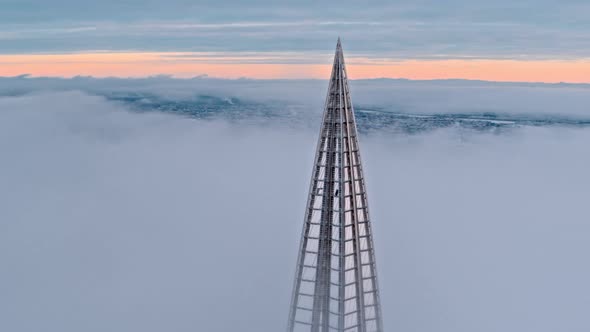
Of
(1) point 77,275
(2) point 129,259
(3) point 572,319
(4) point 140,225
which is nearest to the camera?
(3) point 572,319

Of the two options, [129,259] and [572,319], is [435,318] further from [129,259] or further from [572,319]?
[129,259]

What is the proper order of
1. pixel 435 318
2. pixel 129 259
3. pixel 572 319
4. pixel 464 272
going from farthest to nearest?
pixel 129 259 → pixel 464 272 → pixel 572 319 → pixel 435 318

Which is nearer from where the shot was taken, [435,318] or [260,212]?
[435,318]

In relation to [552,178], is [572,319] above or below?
below

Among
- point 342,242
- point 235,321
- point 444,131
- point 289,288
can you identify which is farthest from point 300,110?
point 342,242

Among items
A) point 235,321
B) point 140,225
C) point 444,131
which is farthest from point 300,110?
point 235,321

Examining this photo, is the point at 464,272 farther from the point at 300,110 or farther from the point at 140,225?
the point at 140,225

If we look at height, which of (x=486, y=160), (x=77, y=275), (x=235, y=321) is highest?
(x=486, y=160)
